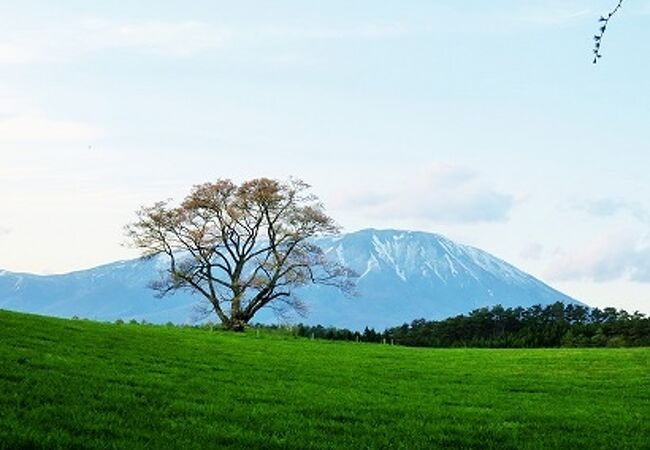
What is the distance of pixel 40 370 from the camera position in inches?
838

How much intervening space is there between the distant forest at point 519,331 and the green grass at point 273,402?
42.5 meters

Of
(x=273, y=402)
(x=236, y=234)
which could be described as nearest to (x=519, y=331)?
(x=236, y=234)

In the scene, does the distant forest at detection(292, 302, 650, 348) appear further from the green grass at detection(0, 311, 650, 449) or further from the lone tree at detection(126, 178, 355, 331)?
the green grass at detection(0, 311, 650, 449)

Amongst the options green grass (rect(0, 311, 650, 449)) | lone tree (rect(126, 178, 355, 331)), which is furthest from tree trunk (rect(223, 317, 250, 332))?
green grass (rect(0, 311, 650, 449))

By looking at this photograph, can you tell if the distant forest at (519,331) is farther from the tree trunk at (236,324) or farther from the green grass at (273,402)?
the green grass at (273,402)

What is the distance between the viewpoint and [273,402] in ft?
69.3

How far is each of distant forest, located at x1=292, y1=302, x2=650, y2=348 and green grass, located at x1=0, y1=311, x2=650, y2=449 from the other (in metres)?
42.5

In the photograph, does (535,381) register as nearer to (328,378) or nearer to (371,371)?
(371,371)

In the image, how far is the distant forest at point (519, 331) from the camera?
86.1 m

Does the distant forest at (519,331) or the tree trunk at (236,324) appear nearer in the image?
the tree trunk at (236,324)

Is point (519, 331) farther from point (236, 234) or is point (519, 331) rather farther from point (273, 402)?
point (273, 402)

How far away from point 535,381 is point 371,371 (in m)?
7.06

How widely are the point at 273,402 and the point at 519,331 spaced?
276 ft

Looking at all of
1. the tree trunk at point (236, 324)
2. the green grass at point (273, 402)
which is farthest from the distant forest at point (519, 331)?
the green grass at point (273, 402)
